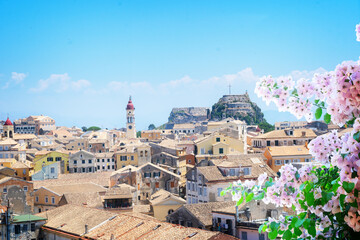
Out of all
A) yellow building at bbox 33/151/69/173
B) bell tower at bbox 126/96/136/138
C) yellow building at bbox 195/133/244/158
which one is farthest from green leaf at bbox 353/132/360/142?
bell tower at bbox 126/96/136/138

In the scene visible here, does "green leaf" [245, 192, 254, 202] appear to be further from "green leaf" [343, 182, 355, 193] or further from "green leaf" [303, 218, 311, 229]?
"green leaf" [343, 182, 355, 193]

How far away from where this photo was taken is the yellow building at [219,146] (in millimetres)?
61125

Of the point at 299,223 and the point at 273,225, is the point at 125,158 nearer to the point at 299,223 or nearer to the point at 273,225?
the point at 273,225

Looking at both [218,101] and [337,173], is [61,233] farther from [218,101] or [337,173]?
[218,101]

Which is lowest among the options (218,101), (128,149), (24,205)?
(24,205)

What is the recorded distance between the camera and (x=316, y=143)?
584 centimetres

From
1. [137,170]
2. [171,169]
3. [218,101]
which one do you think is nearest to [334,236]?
[137,170]

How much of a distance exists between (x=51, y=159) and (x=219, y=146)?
24.5 meters

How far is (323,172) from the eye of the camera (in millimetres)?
5879

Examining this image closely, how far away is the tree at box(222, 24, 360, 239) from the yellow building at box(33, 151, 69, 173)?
64060mm

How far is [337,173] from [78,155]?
67.1 metres

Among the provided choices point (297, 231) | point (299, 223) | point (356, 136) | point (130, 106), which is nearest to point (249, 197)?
point (297, 231)

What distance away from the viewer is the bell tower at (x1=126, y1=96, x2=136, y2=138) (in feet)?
382

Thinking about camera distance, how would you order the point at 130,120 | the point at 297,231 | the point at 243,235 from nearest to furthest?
the point at 297,231 → the point at 243,235 → the point at 130,120
